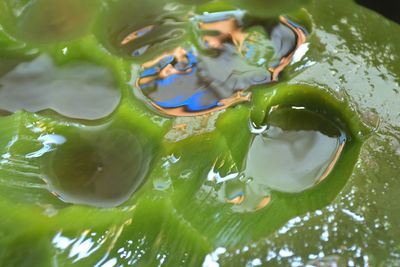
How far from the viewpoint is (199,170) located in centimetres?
73

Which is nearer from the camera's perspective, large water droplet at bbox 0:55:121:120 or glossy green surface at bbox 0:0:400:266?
glossy green surface at bbox 0:0:400:266

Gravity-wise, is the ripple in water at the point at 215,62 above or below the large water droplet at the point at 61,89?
above

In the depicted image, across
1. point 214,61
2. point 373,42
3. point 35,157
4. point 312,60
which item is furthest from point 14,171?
point 373,42

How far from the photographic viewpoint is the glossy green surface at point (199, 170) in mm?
669

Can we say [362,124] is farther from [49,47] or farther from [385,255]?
[49,47]

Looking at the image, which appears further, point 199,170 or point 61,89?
point 61,89

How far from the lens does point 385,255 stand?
655mm

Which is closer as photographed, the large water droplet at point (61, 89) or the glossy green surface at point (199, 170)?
the glossy green surface at point (199, 170)

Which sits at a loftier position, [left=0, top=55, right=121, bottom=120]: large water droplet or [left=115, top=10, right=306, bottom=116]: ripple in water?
[left=115, top=10, right=306, bottom=116]: ripple in water

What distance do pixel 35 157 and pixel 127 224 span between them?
16 cm

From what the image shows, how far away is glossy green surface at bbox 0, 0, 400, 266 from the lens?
0.67 m

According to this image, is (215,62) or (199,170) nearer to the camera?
(199,170)

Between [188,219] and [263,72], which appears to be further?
[263,72]

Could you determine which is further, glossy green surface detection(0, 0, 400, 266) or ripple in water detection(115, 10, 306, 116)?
ripple in water detection(115, 10, 306, 116)
